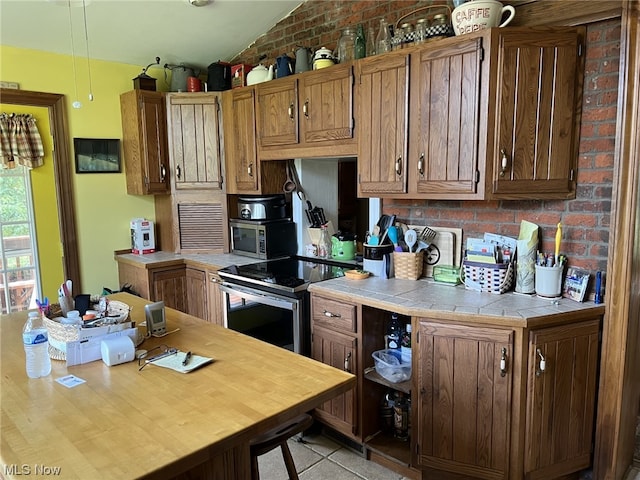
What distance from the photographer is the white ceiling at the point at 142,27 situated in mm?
2941

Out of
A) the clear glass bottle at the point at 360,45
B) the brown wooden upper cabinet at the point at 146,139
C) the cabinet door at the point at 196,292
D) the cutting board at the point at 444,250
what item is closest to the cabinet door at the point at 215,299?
the cabinet door at the point at 196,292

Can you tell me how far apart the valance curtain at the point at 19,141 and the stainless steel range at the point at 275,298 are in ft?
5.50

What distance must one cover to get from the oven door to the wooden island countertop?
938 mm

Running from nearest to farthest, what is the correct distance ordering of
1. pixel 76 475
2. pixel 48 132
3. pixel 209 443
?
pixel 76 475
pixel 209 443
pixel 48 132


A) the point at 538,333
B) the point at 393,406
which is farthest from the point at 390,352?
the point at 538,333

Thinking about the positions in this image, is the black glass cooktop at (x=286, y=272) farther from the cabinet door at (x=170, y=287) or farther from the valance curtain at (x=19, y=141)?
the valance curtain at (x=19, y=141)

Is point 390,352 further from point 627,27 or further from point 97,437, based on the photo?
point 627,27

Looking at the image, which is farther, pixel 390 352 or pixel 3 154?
pixel 3 154

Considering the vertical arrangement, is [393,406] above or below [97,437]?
below

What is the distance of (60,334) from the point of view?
1.54m

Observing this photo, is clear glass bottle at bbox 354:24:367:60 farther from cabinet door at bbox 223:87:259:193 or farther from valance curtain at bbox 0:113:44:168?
valance curtain at bbox 0:113:44:168

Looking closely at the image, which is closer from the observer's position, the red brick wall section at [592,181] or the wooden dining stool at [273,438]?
the wooden dining stool at [273,438]

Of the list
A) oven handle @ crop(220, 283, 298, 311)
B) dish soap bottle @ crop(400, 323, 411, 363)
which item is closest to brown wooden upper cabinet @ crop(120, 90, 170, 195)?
oven handle @ crop(220, 283, 298, 311)

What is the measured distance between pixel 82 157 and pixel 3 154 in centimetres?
52
